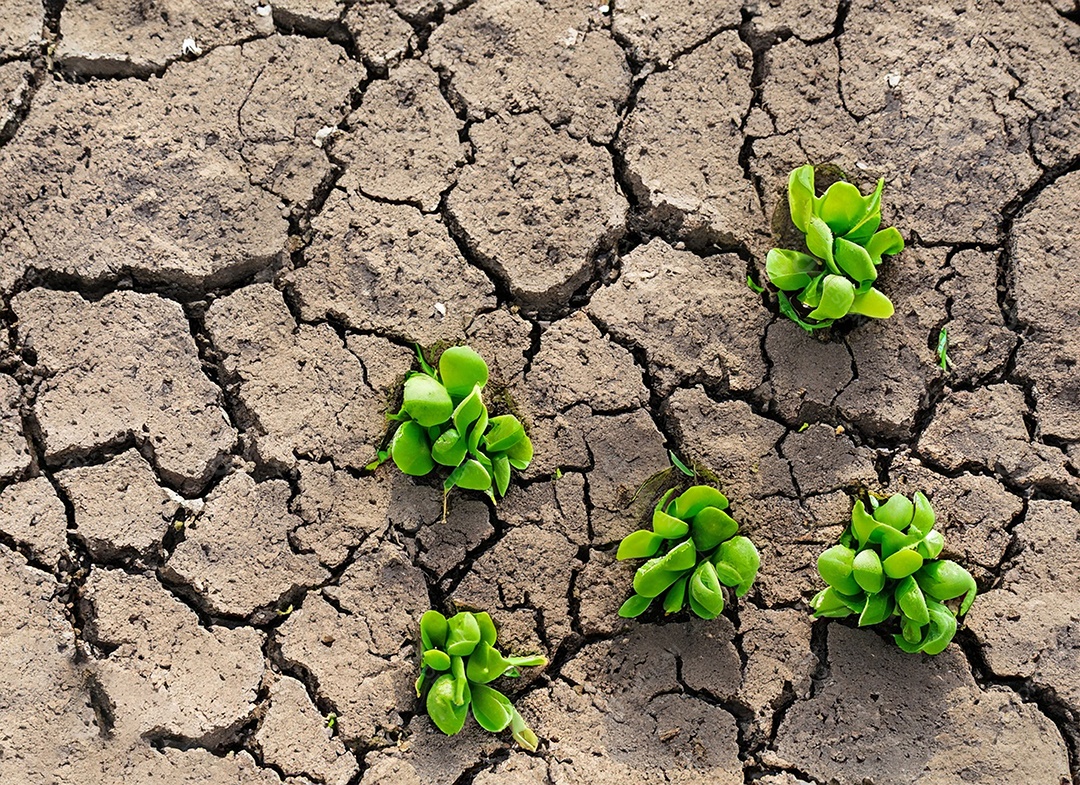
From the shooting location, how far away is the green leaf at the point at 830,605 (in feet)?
9.45

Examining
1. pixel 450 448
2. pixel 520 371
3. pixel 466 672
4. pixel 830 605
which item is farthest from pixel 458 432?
pixel 830 605

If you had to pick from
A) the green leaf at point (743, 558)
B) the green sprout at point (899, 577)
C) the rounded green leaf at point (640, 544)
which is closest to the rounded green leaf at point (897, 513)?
the green sprout at point (899, 577)

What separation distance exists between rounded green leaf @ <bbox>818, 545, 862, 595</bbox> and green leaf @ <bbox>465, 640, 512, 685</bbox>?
91 centimetres

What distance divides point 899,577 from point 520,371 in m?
1.21

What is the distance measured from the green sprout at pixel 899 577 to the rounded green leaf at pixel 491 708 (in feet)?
2.99

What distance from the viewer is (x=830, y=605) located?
9.45 ft

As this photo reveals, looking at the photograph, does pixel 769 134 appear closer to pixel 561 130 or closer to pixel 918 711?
pixel 561 130

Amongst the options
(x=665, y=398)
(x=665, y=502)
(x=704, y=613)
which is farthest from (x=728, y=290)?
(x=704, y=613)

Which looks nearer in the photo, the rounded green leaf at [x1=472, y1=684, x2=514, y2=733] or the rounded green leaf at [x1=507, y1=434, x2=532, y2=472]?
the rounded green leaf at [x1=472, y1=684, x2=514, y2=733]

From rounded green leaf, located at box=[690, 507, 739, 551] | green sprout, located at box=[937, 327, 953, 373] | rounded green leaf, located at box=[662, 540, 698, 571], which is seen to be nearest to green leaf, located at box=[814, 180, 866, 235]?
green sprout, located at box=[937, 327, 953, 373]

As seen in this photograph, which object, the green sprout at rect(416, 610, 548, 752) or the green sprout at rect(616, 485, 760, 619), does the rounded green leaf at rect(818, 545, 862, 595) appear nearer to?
the green sprout at rect(616, 485, 760, 619)

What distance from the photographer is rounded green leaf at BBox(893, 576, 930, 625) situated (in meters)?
2.75

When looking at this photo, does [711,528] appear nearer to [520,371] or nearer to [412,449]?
[520,371]

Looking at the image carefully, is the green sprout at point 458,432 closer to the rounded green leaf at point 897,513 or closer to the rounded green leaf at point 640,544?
the rounded green leaf at point 640,544
